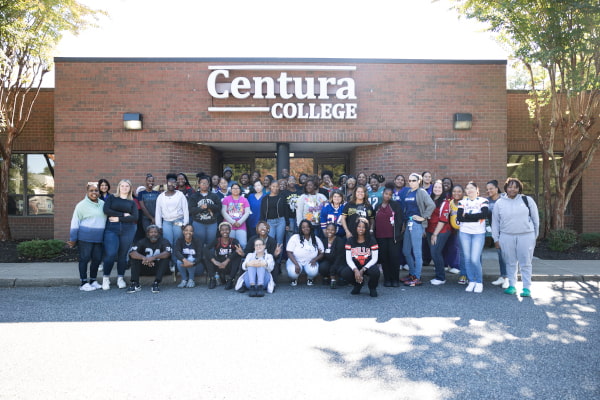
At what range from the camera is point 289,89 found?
10133mm

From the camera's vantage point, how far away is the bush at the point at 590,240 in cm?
1041

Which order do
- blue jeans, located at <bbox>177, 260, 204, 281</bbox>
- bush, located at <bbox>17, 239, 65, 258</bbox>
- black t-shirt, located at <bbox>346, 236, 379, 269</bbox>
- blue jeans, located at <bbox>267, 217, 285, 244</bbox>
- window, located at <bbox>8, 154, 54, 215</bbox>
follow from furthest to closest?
window, located at <bbox>8, 154, 54, 215</bbox> → bush, located at <bbox>17, 239, 65, 258</bbox> → blue jeans, located at <bbox>267, 217, 285, 244</bbox> → blue jeans, located at <bbox>177, 260, 204, 281</bbox> → black t-shirt, located at <bbox>346, 236, 379, 269</bbox>

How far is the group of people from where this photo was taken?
6559 mm

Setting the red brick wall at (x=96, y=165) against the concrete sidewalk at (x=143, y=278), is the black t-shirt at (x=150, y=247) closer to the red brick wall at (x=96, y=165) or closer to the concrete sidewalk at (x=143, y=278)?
the concrete sidewalk at (x=143, y=278)

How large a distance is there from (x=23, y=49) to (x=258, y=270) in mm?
9003

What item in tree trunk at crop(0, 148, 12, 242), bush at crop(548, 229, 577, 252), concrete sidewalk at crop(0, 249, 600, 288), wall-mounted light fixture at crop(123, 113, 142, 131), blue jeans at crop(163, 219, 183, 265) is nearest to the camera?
concrete sidewalk at crop(0, 249, 600, 288)

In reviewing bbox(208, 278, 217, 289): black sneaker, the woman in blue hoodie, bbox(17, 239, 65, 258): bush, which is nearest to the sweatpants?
bbox(208, 278, 217, 289): black sneaker

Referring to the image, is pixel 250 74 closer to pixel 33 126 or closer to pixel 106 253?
pixel 106 253

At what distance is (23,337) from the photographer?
459 cm

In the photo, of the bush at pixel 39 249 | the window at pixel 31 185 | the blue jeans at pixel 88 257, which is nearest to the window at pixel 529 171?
the blue jeans at pixel 88 257

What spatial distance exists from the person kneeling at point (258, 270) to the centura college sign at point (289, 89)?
14.5ft

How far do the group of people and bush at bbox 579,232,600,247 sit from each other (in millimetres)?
4557

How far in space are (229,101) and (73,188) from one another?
4.35 m

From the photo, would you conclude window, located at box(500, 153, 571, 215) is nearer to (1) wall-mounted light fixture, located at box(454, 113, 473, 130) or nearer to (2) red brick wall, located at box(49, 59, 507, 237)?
(2) red brick wall, located at box(49, 59, 507, 237)
